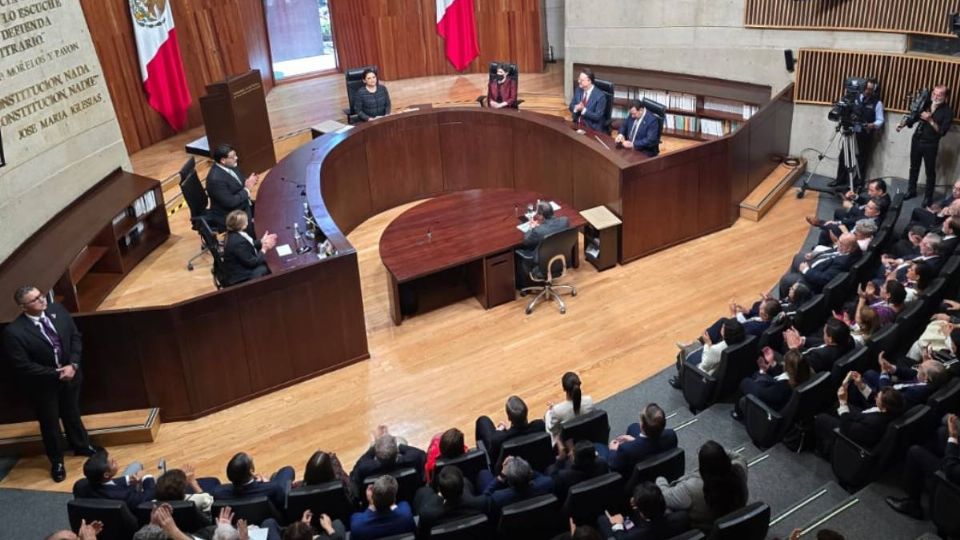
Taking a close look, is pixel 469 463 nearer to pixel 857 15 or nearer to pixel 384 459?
pixel 384 459

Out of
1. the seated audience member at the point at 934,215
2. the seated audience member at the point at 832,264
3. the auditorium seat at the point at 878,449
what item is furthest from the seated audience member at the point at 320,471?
the seated audience member at the point at 934,215

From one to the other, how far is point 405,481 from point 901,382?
124 inches

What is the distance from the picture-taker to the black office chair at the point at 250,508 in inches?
171

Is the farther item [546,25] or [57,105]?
[546,25]

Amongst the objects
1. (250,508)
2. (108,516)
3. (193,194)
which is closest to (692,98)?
(193,194)

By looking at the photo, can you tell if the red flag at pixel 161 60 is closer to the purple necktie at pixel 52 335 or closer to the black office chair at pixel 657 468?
the purple necktie at pixel 52 335

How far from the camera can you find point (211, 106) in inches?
378

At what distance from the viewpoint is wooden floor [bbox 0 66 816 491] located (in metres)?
6.08

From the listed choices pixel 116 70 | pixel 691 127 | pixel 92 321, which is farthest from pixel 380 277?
Answer: pixel 691 127

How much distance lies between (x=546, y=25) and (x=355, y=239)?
6704 millimetres

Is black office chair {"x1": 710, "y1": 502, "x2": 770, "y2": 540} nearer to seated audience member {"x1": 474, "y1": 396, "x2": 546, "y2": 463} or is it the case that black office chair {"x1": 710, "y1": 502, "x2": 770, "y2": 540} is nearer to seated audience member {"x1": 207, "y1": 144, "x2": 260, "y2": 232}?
seated audience member {"x1": 474, "y1": 396, "x2": 546, "y2": 463}

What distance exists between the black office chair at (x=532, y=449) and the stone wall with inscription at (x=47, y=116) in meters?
4.88

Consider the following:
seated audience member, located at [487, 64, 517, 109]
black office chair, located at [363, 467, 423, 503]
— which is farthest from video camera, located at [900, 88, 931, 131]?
black office chair, located at [363, 467, 423, 503]

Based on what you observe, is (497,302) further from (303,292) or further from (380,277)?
(303,292)
